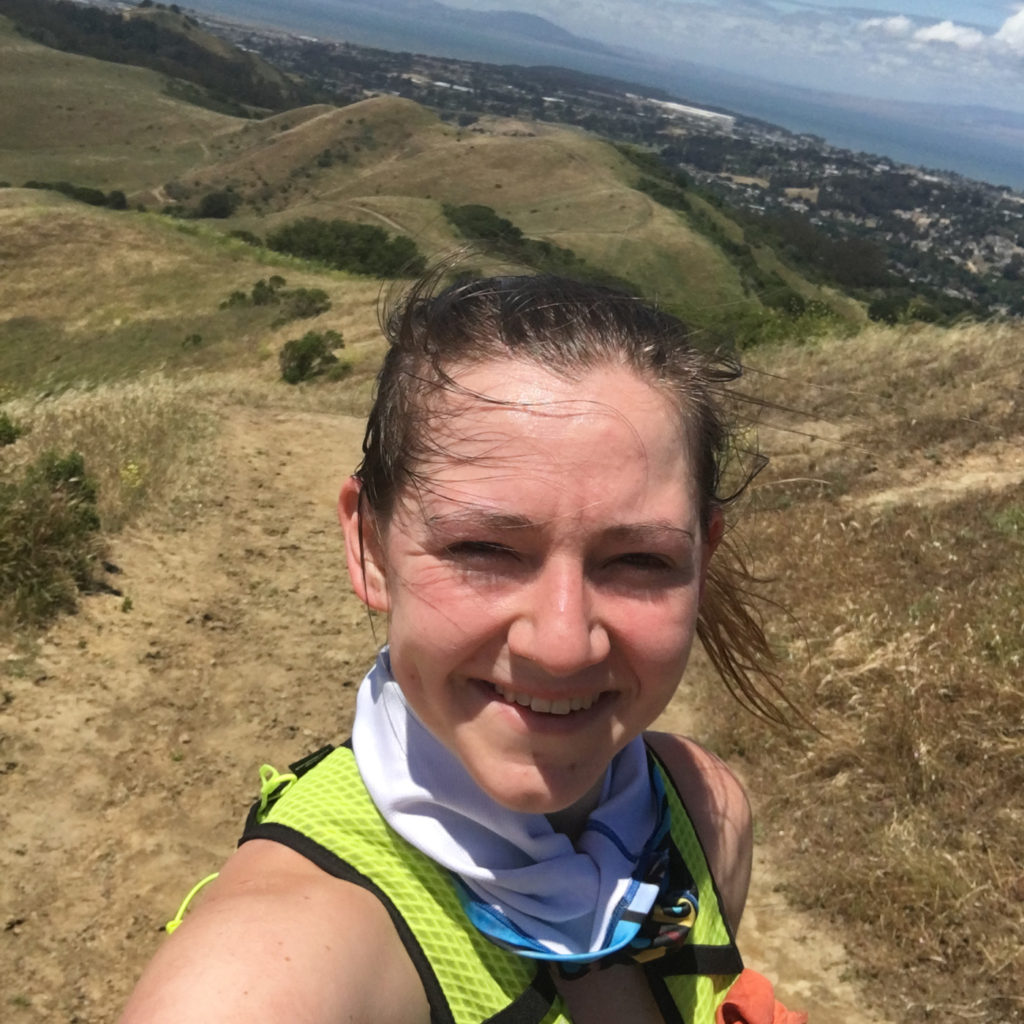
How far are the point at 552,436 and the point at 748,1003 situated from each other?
2.80ft

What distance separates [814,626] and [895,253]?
285 feet

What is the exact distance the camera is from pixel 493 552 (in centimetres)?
115

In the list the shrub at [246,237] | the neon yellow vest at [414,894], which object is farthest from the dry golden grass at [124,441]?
the shrub at [246,237]

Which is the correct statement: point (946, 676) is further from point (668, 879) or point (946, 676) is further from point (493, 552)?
point (493, 552)

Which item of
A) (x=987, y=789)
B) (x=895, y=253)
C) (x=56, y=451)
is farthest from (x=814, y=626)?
(x=895, y=253)

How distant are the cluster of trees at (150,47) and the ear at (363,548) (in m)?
130

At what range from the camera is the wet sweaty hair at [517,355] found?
125cm

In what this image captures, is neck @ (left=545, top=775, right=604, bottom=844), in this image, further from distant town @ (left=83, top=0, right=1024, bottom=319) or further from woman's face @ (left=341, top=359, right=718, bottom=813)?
distant town @ (left=83, top=0, right=1024, bottom=319)

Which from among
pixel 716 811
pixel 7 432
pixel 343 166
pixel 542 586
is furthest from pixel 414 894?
pixel 343 166

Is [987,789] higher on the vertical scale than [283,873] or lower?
lower

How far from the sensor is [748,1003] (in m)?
1.34

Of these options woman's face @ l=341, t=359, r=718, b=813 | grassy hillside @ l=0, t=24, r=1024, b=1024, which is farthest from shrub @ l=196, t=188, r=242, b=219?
woman's face @ l=341, t=359, r=718, b=813

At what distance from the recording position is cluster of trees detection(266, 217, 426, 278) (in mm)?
42875

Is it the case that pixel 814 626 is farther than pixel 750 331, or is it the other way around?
pixel 750 331
